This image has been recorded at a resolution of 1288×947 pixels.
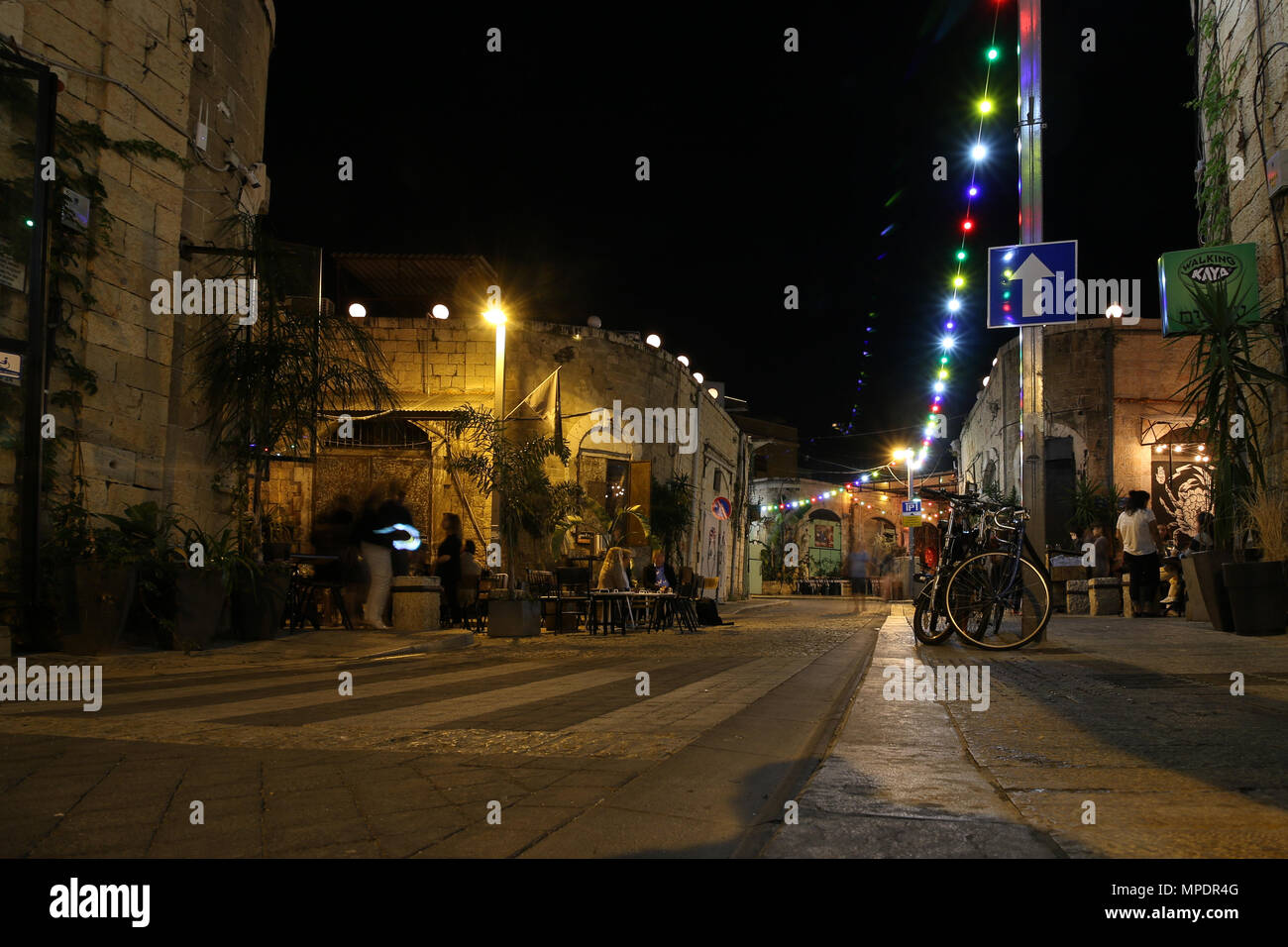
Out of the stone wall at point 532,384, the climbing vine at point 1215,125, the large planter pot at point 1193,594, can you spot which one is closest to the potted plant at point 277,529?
the stone wall at point 532,384

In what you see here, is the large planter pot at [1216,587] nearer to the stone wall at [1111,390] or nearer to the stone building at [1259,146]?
the stone building at [1259,146]

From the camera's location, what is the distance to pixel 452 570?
13.2 metres

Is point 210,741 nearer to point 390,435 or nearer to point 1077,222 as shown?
point 390,435

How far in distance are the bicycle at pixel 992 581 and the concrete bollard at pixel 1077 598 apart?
811 cm

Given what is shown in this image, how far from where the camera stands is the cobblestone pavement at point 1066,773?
214cm

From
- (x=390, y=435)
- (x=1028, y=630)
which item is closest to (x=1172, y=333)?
(x=1028, y=630)

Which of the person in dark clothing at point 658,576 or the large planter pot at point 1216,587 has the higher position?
the large planter pot at point 1216,587

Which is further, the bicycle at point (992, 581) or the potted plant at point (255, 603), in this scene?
the potted plant at point (255, 603)

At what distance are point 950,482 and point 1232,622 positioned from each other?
42385mm

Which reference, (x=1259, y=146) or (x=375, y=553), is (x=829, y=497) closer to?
(x=1259, y=146)

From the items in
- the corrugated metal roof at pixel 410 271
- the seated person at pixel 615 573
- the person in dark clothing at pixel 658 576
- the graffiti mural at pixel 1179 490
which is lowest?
the person in dark clothing at pixel 658 576

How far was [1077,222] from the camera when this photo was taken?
66.6 ft

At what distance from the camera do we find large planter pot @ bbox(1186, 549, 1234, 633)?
8.11 m

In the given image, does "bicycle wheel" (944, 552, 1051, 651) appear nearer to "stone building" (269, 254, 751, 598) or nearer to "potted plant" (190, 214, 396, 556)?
"potted plant" (190, 214, 396, 556)
